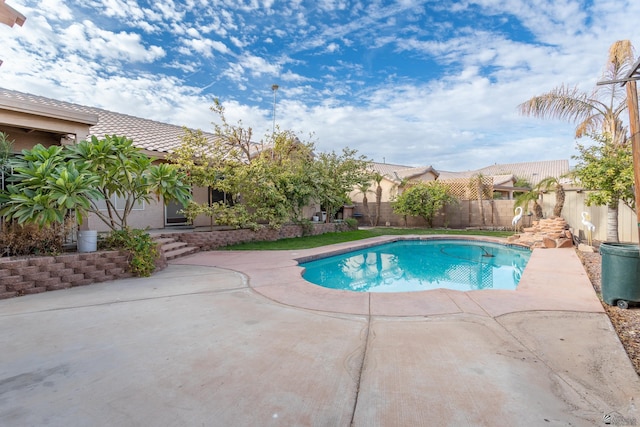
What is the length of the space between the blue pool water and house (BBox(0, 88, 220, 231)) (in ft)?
17.0

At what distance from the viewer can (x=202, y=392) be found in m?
2.29

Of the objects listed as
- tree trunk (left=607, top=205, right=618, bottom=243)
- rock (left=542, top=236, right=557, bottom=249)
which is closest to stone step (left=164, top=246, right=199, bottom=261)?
rock (left=542, top=236, right=557, bottom=249)

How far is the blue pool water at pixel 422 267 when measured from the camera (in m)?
7.57

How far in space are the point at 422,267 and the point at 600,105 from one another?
9229 mm

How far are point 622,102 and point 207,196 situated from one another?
15.7 m

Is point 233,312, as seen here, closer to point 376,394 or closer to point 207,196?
point 376,394

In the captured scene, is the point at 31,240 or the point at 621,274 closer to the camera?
the point at 621,274

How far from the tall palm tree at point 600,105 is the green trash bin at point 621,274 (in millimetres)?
7359

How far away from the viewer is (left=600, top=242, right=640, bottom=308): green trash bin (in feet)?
13.4

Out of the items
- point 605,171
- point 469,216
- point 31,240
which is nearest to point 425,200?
point 469,216

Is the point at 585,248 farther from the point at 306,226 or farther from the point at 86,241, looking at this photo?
the point at 86,241

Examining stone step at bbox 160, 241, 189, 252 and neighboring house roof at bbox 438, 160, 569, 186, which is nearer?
stone step at bbox 160, 241, 189, 252

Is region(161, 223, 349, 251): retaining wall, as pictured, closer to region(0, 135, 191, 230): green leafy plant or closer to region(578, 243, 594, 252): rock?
region(0, 135, 191, 230): green leafy plant

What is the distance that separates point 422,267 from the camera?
9422 mm
